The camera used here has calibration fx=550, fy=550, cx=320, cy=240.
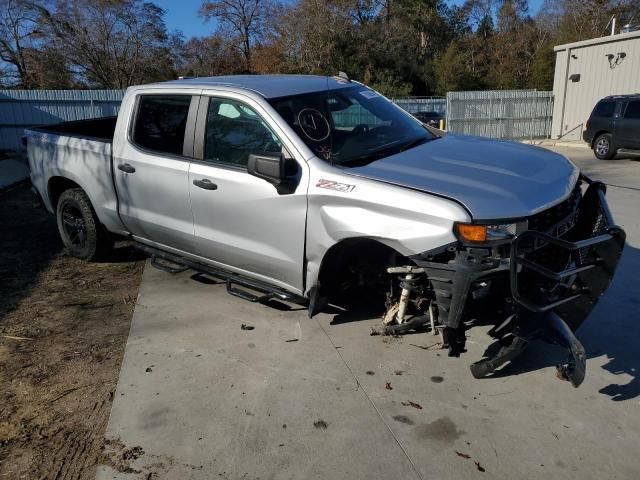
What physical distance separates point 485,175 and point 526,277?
0.71 m

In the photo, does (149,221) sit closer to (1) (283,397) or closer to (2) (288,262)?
(2) (288,262)

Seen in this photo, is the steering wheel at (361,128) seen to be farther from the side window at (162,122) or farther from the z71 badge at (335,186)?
the side window at (162,122)

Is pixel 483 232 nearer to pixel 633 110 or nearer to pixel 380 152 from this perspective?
pixel 380 152

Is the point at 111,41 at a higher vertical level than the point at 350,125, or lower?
higher

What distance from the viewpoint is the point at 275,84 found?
446cm

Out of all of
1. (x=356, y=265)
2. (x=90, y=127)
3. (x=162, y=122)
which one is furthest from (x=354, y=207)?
(x=90, y=127)

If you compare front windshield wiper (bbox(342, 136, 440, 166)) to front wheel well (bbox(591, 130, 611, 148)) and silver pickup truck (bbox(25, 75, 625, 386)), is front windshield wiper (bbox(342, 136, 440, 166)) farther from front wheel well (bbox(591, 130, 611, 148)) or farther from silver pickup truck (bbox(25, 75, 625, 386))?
front wheel well (bbox(591, 130, 611, 148))

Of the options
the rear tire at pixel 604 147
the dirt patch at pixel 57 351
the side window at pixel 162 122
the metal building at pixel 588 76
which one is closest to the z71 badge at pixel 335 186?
the side window at pixel 162 122

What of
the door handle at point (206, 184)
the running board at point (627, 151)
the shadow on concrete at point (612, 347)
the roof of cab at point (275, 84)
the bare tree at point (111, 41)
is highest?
the bare tree at point (111, 41)

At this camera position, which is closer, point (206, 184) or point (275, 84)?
point (206, 184)

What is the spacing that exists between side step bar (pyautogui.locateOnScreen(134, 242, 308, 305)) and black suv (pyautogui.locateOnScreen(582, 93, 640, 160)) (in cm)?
1308

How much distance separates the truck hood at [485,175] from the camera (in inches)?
124

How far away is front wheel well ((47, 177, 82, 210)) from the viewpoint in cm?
614

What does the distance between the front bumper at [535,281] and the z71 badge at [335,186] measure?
2.14 feet
